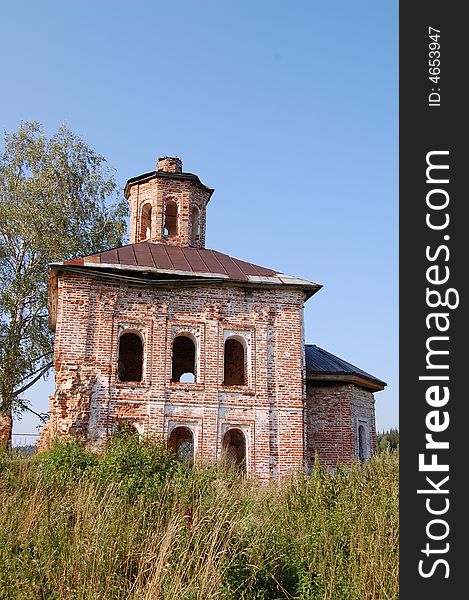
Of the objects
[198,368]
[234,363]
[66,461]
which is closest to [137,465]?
[66,461]

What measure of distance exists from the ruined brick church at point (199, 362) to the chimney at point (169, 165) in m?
3.27

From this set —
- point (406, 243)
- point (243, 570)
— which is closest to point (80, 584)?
point (243, 570)

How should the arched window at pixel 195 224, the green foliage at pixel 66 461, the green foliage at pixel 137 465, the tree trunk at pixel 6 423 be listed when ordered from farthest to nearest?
1. the tree trunk at pixel 6 423
2. the arched window at pixel 195 224
3. the green foliage at pixel 66 461
4. the green foliage at pixel 137 465

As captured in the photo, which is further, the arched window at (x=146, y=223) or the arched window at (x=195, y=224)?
the arched window at (x=146, y=223)

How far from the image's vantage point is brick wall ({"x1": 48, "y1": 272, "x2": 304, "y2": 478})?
593 inches

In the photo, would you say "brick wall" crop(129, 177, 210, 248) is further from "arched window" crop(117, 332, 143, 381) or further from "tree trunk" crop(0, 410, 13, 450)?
"tree trunk" crop(0, 410, 13, 450)

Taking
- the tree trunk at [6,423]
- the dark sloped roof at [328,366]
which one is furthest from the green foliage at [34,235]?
the dark sloped roof at [328,366]

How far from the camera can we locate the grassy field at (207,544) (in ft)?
18.3

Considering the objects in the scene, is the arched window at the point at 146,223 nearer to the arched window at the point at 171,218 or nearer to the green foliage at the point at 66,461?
the arched window at the point at 171,218

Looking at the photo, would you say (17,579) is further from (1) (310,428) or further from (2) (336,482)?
(1) (310,428)

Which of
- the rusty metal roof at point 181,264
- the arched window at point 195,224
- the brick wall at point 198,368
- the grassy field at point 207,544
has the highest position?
the arched window at point 195,224

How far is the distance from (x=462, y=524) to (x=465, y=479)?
0.74 ft

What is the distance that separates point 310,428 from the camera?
1750 centimetres

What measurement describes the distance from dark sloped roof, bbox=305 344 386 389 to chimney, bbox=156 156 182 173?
646cm
